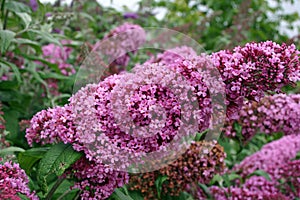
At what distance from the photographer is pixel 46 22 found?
349 centimetres

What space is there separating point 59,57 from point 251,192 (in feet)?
6.05

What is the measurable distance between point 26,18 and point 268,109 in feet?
5.66

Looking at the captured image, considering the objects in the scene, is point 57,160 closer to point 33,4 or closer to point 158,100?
point 158,100

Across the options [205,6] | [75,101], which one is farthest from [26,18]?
[205,6]

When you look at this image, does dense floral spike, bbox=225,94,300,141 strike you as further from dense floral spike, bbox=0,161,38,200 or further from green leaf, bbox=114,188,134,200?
dense floral spike, bbox=0,161,38,200

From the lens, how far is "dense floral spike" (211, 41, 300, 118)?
1.90 metres

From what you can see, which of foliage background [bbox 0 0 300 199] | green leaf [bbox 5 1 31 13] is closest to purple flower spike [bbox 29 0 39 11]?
foliage background [bbox 0 0 300 199]

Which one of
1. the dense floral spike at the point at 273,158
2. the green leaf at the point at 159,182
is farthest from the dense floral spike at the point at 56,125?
the dense floral spike at the point at 273,158

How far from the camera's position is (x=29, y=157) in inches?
85.1

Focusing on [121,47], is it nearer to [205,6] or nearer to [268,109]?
[268,109]

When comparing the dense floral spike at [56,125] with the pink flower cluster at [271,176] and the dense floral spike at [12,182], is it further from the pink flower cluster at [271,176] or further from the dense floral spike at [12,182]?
the pink flower cluster at [271,176]

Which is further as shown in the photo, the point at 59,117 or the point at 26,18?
the point at 26,18

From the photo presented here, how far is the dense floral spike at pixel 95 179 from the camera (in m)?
1.98

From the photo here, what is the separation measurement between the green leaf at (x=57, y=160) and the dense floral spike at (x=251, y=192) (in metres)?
1.26
